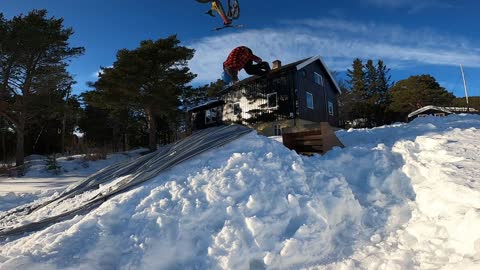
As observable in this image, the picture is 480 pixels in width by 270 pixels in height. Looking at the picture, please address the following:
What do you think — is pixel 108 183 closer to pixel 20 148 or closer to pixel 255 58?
pixel 255 58

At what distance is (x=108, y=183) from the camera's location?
21.9 ft

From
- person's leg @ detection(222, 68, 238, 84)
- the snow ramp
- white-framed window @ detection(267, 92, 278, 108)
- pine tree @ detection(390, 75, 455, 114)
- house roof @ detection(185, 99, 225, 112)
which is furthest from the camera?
pine tree @ detection(390, 75, 455, 114)

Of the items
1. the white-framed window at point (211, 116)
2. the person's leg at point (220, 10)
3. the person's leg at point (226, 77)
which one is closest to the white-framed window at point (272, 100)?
the white-framed window at point (211, 116)

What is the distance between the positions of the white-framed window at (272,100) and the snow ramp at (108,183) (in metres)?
13.8

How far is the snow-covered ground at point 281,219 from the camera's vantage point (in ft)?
12.9

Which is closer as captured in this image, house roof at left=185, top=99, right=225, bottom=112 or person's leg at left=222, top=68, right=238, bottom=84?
person's leg at left=222, top=68, right=238, bottom=84

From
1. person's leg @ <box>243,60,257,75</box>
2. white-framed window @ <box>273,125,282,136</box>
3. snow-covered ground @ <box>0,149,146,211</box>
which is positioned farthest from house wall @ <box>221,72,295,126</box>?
person's leg @ <box>243,60,257,75</box>

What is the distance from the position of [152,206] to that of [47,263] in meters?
1.46

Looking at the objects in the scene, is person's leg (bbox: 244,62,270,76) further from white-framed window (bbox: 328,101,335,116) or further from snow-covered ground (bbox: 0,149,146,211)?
white-framed window (bbox: 328,101,335,116)

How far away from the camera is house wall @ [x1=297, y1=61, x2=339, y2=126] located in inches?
835

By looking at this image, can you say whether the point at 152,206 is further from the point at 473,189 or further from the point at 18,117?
the point at 18,117

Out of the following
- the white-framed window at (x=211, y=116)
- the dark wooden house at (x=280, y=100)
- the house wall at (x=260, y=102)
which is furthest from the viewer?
the white-framed window at (x=211, y=116)

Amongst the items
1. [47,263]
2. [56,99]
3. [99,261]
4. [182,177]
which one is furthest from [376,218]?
[56,99]

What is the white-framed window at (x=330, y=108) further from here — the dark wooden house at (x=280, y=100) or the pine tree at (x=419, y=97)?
the pine tree at (x=419, y=97)
